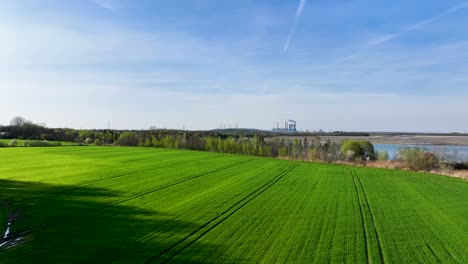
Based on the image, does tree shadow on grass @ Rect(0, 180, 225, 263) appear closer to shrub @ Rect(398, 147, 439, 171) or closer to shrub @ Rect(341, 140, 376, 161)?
shrub @ Rect(398, 147, 439, 171)

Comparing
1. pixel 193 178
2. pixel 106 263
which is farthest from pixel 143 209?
pixel 193 178

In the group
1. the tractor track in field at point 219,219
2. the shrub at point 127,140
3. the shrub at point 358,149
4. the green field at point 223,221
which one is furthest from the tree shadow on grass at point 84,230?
the shrub at point 127,140

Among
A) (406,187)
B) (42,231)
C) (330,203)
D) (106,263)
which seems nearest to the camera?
(106,263)

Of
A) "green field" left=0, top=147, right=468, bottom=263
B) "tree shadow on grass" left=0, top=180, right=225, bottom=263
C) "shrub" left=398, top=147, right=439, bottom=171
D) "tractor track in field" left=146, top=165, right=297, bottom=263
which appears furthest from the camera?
"shrub" left=398, top=147, right=439, bottom=171

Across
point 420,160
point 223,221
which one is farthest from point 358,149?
point 223,221

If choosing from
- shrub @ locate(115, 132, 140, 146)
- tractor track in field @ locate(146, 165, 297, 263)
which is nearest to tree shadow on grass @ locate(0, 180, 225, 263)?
tractor track in field @ locate(146, 165, 297, 263)

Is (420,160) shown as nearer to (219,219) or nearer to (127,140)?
(219,219)

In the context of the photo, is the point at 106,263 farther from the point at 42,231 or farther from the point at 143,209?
the point at 143,209
